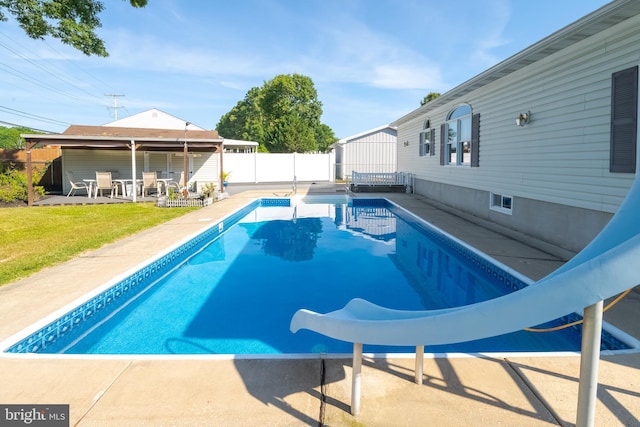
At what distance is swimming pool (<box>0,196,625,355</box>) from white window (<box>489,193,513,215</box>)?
1669 mm

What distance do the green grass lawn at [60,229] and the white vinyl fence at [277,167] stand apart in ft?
39.2

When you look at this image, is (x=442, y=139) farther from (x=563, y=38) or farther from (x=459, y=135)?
(x=563, y=38)

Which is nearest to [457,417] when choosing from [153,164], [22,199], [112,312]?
[112,312]

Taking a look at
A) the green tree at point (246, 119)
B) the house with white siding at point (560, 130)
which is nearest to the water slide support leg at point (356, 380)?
the house with white siding at point (560, 130)

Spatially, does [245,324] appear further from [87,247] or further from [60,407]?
[87,247]

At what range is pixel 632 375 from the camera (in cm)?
271

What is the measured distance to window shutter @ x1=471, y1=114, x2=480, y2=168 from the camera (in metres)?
10.1

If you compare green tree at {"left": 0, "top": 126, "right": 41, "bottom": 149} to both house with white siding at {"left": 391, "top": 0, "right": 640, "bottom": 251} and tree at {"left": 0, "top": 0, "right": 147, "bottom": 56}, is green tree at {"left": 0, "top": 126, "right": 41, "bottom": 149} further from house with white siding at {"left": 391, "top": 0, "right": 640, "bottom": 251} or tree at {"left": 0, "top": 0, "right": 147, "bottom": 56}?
house with white siding at {"left": 391, "top": 0, "right": 640, "bottom": 251}

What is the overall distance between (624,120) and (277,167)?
22301 mm

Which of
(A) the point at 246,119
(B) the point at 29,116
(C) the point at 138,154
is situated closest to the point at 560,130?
(C) the point at 138,154

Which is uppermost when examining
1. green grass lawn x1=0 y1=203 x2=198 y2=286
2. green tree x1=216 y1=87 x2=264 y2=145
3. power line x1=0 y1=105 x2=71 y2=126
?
green tree x1=216 y1=87 x2=264 y2=145

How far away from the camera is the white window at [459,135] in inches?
448

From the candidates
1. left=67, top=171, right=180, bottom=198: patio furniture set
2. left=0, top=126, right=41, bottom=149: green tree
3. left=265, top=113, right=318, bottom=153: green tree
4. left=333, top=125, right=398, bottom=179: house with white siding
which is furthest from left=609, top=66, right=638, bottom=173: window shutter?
left=0, top=126, right=41, bottom=149: green tree

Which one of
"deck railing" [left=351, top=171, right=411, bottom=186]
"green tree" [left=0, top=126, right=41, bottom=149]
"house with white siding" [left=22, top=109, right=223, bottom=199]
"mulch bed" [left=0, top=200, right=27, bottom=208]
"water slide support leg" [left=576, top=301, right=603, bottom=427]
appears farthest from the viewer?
"green tree" [left=0, top=126, right=41, bottom=149]
